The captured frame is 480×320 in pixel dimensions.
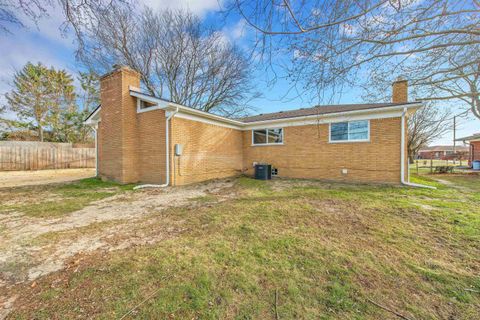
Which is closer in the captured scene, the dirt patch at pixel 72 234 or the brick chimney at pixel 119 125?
the dirt patch at pixel 72 234

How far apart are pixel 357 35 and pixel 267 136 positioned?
26.3 ft

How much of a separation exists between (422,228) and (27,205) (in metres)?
9.34

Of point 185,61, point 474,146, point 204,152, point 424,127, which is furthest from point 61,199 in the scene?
point 474,146

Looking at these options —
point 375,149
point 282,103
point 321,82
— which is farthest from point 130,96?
point 375,149

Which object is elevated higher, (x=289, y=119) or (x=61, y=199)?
(x=289, y=119)

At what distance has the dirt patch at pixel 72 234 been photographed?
2.48m

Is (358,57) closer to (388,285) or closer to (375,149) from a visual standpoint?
(388,285)

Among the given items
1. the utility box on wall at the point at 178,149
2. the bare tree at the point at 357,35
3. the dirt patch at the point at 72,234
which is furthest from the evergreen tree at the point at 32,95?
the bare tree at the point at 357,35

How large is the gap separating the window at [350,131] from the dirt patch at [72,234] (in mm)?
7442

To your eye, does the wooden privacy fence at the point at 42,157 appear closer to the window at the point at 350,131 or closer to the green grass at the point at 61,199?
the green grass at the point at 61,199

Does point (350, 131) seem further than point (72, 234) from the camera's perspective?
Yes

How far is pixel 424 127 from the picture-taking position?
56.1 ft

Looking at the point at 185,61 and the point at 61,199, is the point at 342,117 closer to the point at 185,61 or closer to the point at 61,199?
the point at 61,199

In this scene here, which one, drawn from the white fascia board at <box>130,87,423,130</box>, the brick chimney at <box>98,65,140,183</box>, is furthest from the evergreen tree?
the white fascia board at <box>130,87,423,130</box>
